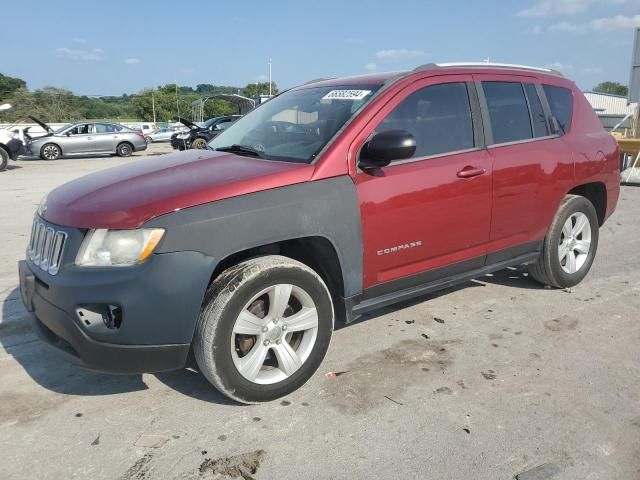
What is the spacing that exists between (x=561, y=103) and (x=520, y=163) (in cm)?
101

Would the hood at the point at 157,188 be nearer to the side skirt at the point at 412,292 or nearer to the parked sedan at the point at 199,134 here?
the side skirt at the point at 412,292

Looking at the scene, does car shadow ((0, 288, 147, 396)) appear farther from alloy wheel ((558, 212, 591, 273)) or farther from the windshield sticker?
alloy wheel ((558, 212, 591, 273))

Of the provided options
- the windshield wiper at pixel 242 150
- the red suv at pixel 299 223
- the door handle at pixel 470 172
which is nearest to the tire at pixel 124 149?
the red suv at pixel 299 223

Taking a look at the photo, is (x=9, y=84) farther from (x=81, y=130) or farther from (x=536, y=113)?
(x=536, y=113)

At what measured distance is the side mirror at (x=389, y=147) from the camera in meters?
3.13

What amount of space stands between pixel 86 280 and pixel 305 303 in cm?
115

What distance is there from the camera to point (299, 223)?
301cm

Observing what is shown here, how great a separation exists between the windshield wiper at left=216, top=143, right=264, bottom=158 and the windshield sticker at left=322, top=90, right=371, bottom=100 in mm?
638

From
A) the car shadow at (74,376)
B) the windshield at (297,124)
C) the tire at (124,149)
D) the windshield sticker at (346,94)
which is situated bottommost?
the car shadow at (74,376)

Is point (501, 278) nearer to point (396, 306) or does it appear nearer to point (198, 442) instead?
point (396, 306)

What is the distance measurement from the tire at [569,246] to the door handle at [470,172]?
1.13 meters

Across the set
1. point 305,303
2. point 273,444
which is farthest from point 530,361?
point 273,444

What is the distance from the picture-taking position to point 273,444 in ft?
8.83

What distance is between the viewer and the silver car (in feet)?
67.4
